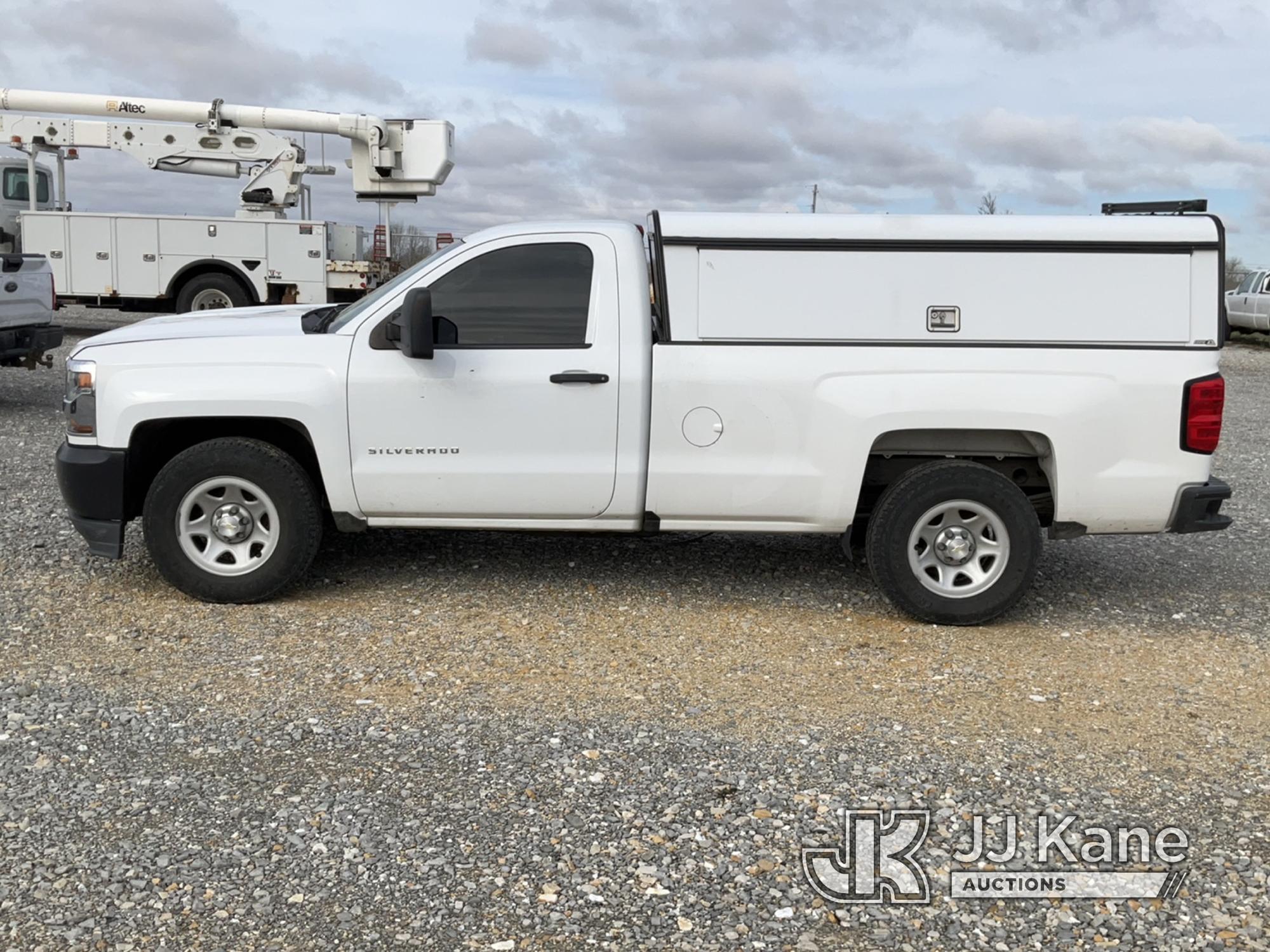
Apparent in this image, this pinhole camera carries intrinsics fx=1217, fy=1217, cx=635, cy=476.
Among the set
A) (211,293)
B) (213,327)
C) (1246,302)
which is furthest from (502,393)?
(1246,302)

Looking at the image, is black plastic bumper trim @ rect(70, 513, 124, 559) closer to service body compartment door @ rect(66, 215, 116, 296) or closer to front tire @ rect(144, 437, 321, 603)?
front tire @ rect(144, 437, 321, 603)

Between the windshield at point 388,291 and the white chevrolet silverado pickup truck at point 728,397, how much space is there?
0.06 meters

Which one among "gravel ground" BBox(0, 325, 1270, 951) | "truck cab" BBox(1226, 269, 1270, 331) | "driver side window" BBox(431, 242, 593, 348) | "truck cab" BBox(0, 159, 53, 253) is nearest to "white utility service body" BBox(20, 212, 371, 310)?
"truck cab" BBox(0, 159, 53, 253)

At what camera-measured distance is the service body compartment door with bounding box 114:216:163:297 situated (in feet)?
62.6

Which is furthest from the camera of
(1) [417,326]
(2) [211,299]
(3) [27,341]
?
(2) [211,299]

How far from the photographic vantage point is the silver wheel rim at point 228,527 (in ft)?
19.4

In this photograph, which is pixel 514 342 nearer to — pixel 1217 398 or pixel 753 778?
pixel 753 778

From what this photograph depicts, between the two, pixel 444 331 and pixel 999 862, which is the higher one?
pixel 444 331

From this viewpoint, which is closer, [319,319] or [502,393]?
[502,393]

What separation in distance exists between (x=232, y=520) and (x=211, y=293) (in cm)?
1456

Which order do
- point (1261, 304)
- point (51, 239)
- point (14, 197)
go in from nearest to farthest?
point (51, 239)
point (14, 197)
point (1261, 304)

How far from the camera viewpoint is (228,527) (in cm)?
596

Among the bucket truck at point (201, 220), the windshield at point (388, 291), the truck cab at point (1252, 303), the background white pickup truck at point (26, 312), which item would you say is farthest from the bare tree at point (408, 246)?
the truck cab at point (1252, 303)

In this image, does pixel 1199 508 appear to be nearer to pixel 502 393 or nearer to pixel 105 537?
pixel 502 393
